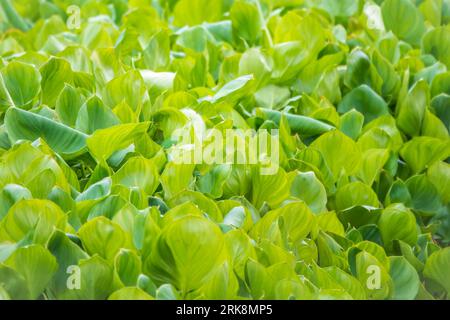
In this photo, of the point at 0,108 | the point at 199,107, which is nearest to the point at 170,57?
the point at 199,107

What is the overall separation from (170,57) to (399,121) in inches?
36.2

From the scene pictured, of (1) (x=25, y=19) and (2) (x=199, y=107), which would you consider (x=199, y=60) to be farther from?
(1) (x=25, y=19)

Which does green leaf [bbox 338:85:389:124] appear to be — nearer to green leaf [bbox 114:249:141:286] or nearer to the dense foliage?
the dense foliage

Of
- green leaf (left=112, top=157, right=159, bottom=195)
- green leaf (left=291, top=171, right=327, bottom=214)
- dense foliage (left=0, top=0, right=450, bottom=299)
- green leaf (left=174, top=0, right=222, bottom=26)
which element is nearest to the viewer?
dense foliage (left=0, top=0, right=450, bottom=299)

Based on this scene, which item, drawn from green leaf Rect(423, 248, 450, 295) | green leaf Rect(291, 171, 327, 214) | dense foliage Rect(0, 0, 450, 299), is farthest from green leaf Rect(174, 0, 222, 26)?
green leaf Rect(423, 248, 450, 295)

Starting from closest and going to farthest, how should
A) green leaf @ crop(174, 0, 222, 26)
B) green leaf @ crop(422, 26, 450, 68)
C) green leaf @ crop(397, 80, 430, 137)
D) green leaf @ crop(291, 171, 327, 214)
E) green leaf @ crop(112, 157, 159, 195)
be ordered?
green leaf @ crop(112, 157, 159, 195) < green leaf @ crop(291, 171, 327, 214) < green leaf @ crop(397, 80, 430, 137) < green leaf @ crop(422, 26, 450, 68) < green leaf @ crop(174, 0, 222, 26)

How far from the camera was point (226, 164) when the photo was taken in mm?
2283

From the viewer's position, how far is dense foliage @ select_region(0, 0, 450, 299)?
191 centimetres

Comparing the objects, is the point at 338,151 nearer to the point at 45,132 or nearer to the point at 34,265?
the point at 45,132

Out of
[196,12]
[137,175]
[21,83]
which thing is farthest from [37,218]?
[196,12]

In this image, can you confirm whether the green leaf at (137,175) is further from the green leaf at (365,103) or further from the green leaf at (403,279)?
the green leaf at (365,103)
